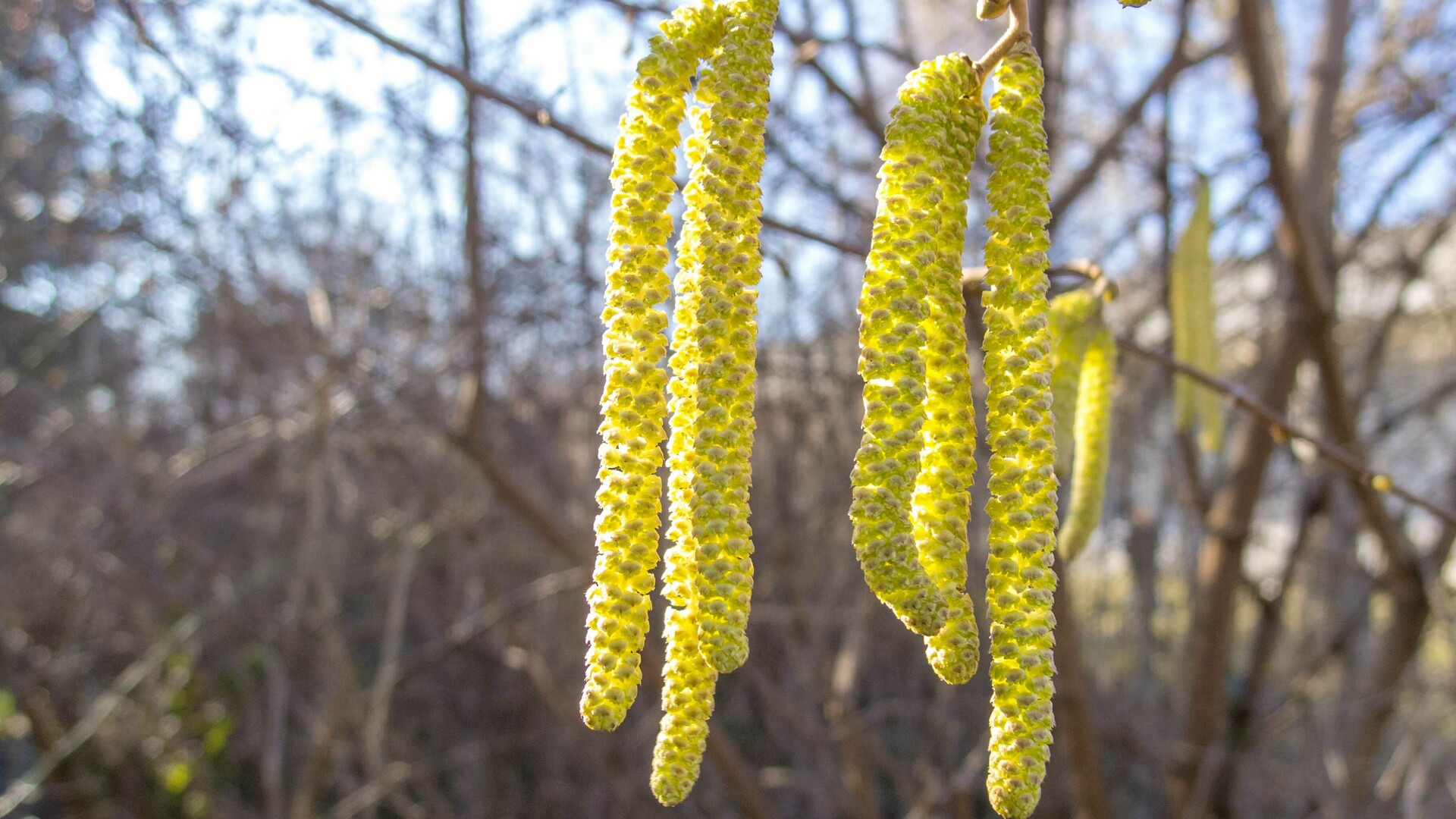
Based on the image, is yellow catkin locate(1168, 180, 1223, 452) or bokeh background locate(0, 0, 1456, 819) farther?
bokeh background locate(0, 0, 1456, 819)

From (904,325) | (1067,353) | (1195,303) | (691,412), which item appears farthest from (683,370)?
(1195,303)

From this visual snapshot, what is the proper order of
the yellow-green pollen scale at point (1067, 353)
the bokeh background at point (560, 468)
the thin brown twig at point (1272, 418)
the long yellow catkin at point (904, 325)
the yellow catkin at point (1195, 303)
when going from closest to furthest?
1. the long yellow catkin at point (904, 325)
2. the yellow-green pollen scale at point (1067, 353)
3. the thin brown twig at point (1272, 418)
4. the yellow catkin at point (1195, 303)
5. the bokeh background at point (560, 468)

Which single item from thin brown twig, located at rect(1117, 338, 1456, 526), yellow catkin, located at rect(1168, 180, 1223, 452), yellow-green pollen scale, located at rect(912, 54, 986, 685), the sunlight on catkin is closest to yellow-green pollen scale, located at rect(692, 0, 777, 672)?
the sunlight on catkin

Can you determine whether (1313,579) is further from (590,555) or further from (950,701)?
(590,555)

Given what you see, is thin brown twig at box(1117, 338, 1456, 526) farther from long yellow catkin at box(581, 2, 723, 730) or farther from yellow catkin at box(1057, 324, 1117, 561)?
long yellow catkin at box(581, 2, 723, 730)

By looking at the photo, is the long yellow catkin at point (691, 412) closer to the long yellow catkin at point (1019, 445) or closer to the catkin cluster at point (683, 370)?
the catkin cluster at point (683, 370)

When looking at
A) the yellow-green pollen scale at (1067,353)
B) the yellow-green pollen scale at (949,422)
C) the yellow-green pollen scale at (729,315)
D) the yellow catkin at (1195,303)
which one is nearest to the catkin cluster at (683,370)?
the yellow-green pollen scale at (729,315)

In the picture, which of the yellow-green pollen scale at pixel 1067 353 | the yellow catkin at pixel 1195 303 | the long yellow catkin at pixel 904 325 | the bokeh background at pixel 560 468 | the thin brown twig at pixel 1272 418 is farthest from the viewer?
the bokeh background at pixel 560 468
